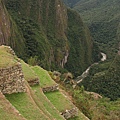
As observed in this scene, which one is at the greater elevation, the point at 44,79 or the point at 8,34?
the point at 44,79

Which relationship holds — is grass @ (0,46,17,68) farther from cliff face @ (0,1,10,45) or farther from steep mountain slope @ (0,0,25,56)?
cliff face @ (0,1,10,45)

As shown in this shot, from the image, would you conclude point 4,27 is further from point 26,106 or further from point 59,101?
point 26,106

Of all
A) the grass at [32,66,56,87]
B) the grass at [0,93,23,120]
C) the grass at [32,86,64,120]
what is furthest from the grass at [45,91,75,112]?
the grass at [0,93,23,120]

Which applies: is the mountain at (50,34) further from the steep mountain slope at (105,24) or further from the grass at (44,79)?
the grass at (44,79)

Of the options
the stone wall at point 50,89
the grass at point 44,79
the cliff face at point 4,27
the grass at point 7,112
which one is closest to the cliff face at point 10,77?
the grass at point 7,112

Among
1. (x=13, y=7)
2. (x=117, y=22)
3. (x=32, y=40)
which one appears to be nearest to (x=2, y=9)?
(x=32, y=40)

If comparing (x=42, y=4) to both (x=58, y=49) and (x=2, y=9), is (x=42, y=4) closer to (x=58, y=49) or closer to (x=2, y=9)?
(x=58, y=49)

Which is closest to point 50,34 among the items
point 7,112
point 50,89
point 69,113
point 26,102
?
point 50,89
